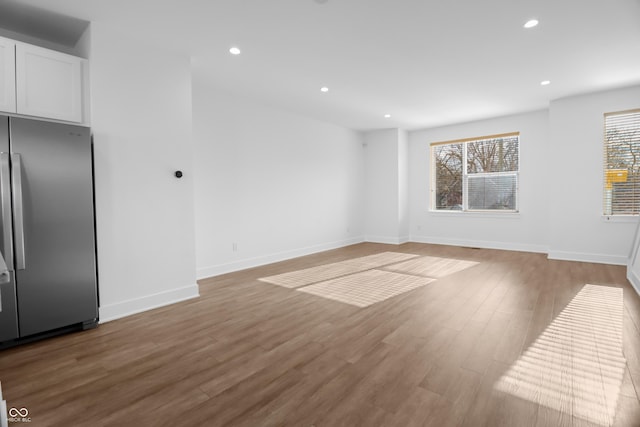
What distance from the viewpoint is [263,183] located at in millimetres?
5137

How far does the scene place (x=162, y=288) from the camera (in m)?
3.16

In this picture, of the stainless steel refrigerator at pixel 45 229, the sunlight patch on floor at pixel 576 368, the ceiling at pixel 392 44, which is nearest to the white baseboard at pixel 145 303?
the stainless steel refrigerator at pixel 45 229

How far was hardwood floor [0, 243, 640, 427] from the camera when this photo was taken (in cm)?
154

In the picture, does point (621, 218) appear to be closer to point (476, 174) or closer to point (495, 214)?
point (495, 214)

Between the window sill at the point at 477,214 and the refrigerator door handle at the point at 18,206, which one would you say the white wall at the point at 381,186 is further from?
the refrigerator door handle at the point at 18,206

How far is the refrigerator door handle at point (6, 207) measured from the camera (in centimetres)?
220

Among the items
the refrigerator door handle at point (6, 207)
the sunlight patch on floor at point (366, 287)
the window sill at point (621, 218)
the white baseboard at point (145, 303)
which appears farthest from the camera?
the window sill at point (621, 218)

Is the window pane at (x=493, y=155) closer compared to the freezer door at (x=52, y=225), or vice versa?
the freezer door at (x=52, y=225)

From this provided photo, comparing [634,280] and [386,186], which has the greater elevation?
[386,186]

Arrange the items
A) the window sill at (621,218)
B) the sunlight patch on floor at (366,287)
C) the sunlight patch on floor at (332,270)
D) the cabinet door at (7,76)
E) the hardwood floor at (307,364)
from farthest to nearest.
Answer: the window sill at (621,218) < the sunlight patch on floor at (332,270) < the sunlight patch on floor at (366,287) < the cabinet door at (7,76) < the hardwood floor at (307,364)

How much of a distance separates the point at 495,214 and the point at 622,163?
2.07 metres

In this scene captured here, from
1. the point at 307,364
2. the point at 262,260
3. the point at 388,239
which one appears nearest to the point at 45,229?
the point at 307,364

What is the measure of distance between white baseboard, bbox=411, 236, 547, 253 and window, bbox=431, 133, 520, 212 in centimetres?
70

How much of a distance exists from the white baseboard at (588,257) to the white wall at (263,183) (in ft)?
12.6
